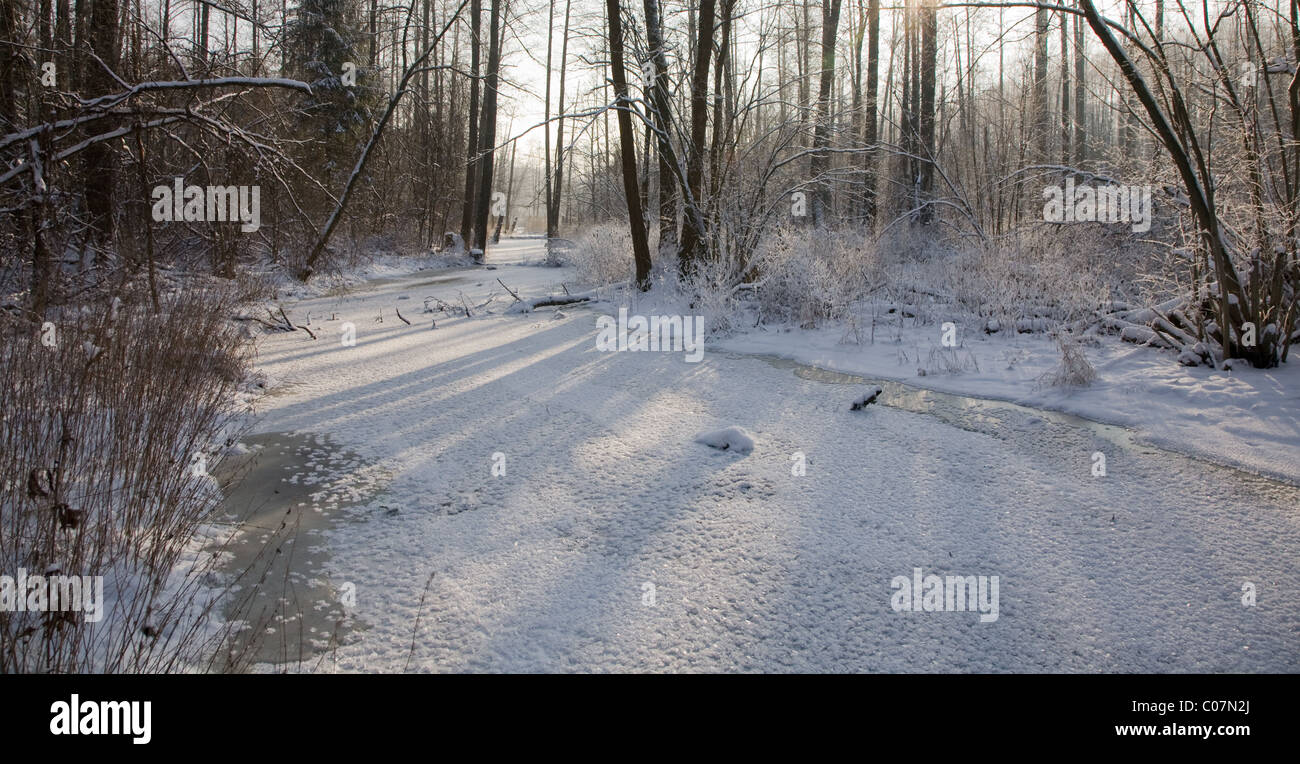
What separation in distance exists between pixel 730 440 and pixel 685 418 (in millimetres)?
770

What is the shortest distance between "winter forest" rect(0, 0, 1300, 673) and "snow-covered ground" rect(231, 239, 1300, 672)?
2cm

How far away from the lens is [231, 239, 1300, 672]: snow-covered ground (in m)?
2.39

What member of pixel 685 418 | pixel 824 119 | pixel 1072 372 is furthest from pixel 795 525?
pixel 824 119

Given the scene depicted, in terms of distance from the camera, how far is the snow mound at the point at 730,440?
4.45m

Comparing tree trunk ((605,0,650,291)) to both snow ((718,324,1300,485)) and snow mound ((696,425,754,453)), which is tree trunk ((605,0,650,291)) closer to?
snow ((718,324,1300,485))

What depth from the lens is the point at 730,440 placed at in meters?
4.47

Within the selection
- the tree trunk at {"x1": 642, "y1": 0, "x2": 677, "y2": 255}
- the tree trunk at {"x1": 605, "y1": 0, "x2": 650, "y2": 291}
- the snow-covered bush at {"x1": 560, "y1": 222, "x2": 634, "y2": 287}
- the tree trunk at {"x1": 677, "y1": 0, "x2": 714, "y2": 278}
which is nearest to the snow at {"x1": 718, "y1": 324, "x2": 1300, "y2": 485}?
the tree trunk at {"x1": 677, "y1": 0, "x2": 714, "y2": 278}

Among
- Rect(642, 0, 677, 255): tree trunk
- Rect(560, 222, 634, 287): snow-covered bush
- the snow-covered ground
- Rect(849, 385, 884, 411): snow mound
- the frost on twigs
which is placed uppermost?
Rect(642, 0, 677, 255): tree trunk

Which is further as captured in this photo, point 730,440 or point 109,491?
point 730,440

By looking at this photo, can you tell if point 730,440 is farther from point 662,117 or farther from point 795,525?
point 662,117

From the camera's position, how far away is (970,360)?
6656 mm

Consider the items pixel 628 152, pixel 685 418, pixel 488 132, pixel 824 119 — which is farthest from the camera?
pixel 488 132
